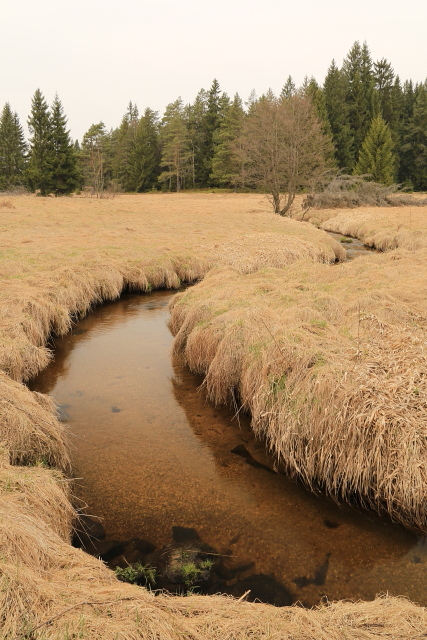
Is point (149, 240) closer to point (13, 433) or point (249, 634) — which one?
point (13, 433)

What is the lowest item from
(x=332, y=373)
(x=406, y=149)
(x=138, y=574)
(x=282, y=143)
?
(x=138, y=574)

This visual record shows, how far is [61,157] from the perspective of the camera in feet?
156

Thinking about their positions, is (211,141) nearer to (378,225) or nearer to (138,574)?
(378,225)

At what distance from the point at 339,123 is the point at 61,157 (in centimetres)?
3053

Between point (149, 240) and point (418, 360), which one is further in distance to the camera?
point (149, 240)

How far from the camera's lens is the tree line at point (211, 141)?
156ft

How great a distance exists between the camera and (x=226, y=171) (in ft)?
186

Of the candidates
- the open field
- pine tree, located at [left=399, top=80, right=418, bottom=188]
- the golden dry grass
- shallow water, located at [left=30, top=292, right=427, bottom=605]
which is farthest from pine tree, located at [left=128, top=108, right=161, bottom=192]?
shallow water, located at [left=30, top=292, right=427, bottom=605]


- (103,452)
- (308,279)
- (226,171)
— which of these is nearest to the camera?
(103,452)

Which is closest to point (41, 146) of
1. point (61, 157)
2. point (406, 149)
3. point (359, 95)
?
point (61, 157)

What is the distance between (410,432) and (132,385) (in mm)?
4857

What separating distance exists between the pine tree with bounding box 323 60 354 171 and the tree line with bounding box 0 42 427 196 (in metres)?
0.11

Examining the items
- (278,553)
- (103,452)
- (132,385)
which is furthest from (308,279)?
(278,553)

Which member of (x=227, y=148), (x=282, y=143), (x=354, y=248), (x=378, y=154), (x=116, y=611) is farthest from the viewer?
(x=227, y=148)
